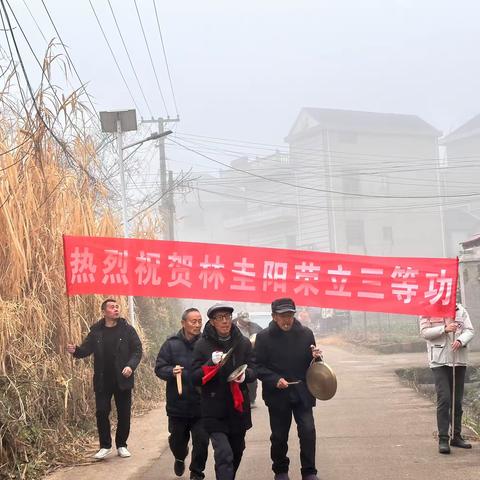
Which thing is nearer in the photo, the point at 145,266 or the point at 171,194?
the point at 145,266

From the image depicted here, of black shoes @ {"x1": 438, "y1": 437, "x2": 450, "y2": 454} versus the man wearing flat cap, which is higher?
the man wearing flat cap

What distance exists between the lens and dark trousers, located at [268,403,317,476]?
234 inches

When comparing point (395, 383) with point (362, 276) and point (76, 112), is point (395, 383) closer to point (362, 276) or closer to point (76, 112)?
point (362, 276)

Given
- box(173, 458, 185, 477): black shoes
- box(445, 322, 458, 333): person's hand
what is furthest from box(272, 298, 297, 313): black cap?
box(445, 322, 458, 333): person's hand

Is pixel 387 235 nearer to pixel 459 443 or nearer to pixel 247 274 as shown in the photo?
pixel 247 274

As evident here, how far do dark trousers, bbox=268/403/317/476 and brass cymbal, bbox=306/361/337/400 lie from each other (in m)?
0.23

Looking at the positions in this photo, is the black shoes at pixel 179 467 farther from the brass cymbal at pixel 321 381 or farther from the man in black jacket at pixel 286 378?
the brass cymbal at pixel 321 381

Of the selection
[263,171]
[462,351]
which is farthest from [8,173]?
[263,171]

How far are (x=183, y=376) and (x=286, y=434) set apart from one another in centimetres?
111

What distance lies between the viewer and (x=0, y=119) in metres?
8.30

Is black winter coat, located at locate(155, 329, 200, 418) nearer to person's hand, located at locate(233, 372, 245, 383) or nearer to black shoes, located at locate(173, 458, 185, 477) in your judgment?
black shoes, located at locate(173, 458, 185, 477)

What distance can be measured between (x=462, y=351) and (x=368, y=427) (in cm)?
246

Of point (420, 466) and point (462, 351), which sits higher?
point (462, 351)

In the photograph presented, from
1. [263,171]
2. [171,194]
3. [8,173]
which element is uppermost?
[263,171]
